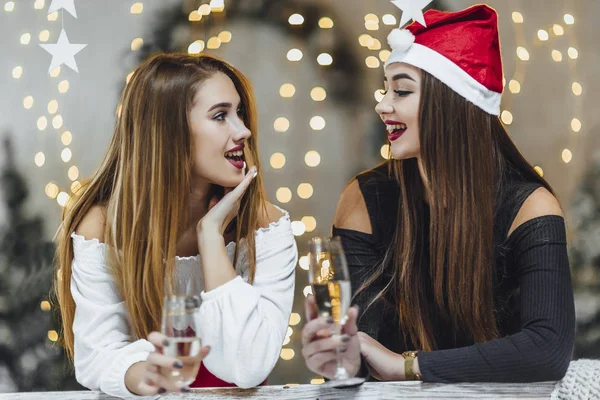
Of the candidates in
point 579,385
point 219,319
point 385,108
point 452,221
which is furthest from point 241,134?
point 579,385

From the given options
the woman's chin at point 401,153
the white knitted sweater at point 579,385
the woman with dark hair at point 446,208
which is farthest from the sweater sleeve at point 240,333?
the white knitted sweater at point 579,385

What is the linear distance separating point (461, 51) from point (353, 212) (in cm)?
51

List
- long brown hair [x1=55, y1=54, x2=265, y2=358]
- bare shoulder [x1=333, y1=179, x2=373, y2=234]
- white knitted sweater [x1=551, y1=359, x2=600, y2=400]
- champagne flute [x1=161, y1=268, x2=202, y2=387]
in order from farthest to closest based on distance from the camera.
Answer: bare shoulder [x1=333, y1=179, x2=373, y2=234]
long brown hair [x1=55, y1=54, x2=265, y2=358]
white knitted sweater [x1=551, y1=359, x2=600, y2=400]
champagne flute [x1=161, y1=268, x2=202, y2=387]

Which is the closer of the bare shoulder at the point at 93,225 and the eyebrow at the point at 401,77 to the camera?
the bare shoulder at the point at 93,225

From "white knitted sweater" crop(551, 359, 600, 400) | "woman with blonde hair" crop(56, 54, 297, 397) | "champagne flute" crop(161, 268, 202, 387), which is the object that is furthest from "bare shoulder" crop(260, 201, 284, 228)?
"white knitted sweater" crop(551, 359, 600, 400)

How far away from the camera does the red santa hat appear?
205 cm

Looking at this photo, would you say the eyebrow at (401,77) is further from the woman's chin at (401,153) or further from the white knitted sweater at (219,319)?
the white knitted sweater at (219,319)

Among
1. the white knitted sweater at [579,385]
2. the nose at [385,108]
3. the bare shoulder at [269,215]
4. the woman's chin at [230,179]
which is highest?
the nose at [385,108]

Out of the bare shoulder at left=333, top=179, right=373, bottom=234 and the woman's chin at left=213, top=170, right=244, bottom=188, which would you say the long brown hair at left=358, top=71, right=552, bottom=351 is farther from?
the woman's chin at left=213, top=170, right=244, bottom=188

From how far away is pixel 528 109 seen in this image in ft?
7.60

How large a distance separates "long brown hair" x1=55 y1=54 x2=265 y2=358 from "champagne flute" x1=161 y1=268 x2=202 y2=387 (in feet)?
1.66

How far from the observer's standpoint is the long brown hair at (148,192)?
1.91 metres

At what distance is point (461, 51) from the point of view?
2.07 metres

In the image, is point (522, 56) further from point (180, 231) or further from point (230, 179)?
point (180, 231)
